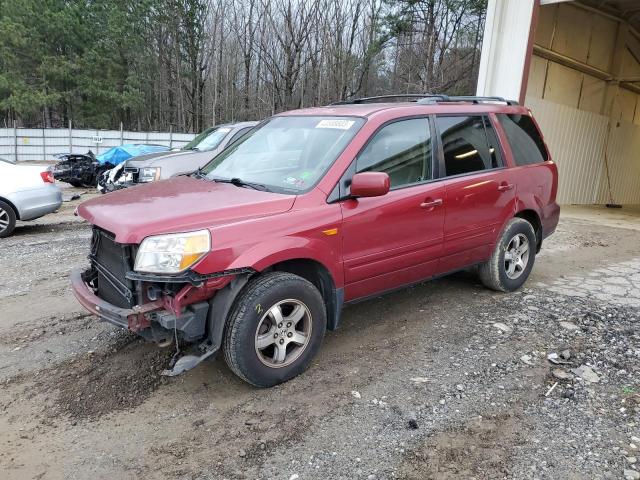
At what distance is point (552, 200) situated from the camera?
5508mm

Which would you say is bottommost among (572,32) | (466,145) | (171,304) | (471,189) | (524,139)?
(171,304)

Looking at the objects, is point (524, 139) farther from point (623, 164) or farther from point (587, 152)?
point (623, 164)

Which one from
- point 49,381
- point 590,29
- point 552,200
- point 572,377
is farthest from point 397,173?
point 590,29

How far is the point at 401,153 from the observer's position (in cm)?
397

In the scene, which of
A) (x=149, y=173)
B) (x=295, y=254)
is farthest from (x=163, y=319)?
(x=149, y=173)

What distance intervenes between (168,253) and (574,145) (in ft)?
44.4

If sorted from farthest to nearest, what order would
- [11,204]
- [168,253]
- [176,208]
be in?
[11,204] < [176,208] < [168,253]

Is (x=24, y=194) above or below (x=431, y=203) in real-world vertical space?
below

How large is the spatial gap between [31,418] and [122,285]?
3.26 feet

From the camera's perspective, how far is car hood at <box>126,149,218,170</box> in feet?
29.1

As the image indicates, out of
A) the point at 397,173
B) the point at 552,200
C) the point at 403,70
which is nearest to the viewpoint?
the point at 397,173

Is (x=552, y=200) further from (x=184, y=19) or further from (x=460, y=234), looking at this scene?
(x=184, y=19)

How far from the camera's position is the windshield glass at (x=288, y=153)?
3613 mm

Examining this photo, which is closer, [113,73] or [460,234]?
[460,234]
